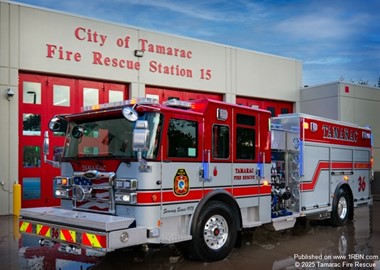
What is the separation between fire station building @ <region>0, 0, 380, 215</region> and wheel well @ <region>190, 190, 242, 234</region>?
7581mm

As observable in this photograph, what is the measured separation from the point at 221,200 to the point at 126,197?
182 centimetres

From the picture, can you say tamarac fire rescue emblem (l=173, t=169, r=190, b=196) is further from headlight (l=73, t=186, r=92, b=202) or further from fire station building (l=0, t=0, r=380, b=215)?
fire station building (l=0, t=0, r=380, b=215)

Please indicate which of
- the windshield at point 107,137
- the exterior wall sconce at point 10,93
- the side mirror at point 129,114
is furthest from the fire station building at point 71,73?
the side mirror at point 129,114

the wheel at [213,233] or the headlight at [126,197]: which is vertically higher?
the headlight at [126,197]

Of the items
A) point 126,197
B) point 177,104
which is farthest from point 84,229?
point 177,104

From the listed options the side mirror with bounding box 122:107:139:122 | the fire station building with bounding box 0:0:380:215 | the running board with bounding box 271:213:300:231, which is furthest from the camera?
the fire station building with bounding box 0:0:380:215

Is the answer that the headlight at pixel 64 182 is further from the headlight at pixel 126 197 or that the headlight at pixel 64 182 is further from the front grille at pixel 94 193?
the headlight at pixel 126 197

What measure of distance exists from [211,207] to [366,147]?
705 centimetres

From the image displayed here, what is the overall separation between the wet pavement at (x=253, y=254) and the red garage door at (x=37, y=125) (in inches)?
126

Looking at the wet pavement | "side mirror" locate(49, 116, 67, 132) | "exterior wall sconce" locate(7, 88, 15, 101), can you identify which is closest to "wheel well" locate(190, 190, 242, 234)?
the wet pavement

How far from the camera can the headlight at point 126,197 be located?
19.7 ft

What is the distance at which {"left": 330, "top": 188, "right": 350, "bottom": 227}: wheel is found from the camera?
34.0 ft

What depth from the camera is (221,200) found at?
7242mm

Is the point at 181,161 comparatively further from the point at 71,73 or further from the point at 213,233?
the point at 71,73
